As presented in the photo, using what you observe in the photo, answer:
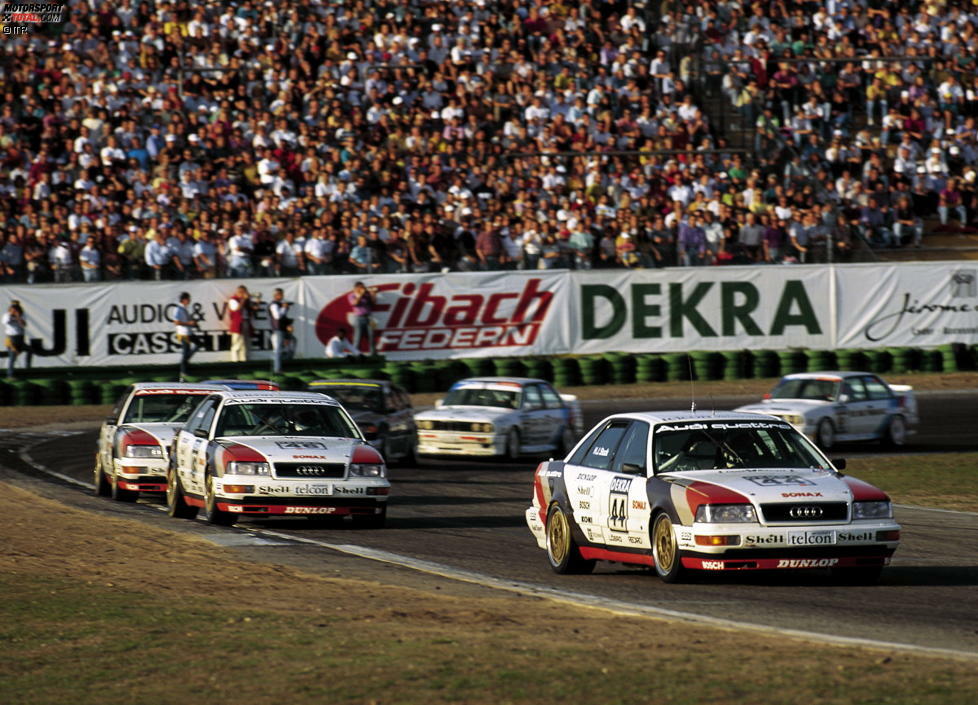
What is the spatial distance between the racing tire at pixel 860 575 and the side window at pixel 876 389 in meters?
14.7

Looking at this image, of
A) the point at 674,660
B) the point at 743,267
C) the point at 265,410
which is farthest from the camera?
the point at 743,267

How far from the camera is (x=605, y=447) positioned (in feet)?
40.1

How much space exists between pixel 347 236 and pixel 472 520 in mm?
17424

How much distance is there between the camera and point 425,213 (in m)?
34.0

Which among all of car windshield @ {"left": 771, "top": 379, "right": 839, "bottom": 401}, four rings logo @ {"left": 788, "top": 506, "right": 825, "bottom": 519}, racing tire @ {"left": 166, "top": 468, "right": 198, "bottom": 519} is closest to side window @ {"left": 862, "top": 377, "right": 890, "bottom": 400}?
car windshield @ {"left": 771, "top": 379, "right": 839, "bottom": 401}

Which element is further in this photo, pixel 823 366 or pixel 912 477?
pixel 823 366

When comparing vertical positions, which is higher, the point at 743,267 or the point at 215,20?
the point at 215,20

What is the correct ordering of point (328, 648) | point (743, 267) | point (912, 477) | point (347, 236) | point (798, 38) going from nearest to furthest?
point (328, 648), point (912, 477), point (347, 236), point (743, 267), point (798, 38)

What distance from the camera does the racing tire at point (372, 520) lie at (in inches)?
620

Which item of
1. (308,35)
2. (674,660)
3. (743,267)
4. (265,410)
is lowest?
(674,660)

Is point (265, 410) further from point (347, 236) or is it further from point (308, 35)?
point (308, 35)

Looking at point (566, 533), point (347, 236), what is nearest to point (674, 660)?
point (566, 533)

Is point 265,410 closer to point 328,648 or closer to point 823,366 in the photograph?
point 328,648

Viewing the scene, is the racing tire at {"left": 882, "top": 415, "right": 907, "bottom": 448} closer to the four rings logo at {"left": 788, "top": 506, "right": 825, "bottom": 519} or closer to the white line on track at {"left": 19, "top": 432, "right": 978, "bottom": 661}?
the white line on track at {"left": 19, "top": 432, "right": 978, "bottom": 661}
